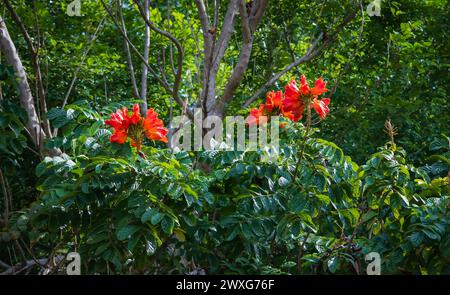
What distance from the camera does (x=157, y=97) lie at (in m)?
6.86

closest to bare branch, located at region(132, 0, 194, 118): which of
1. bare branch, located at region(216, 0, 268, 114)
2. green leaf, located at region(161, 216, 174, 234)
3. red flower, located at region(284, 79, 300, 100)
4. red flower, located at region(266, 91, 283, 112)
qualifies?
bare branch, located at region(216, 0, 268, 114)

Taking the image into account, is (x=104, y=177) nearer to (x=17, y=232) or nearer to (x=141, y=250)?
(x=141, y=250)

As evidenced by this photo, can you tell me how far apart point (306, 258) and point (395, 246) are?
15.1 inches

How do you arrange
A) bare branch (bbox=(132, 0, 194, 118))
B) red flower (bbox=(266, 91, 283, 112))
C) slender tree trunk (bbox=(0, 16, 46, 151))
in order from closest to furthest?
red flower (bbox=(266, 91, 283, 112)) → bare branch (bbox=(132, 0, 194, 118)) → slender tree trunk (bbox=(0, 16, 46, 151))

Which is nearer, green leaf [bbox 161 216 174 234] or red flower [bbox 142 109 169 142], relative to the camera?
green leaf [bbox 161 216 174 234]

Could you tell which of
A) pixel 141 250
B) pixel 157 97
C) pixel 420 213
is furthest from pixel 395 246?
pixel 157 97

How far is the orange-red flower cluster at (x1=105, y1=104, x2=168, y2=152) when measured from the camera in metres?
3.05

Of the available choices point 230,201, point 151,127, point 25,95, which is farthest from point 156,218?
point 25,95

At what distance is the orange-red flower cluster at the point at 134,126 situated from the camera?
305 centimetres

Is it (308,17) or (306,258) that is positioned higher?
(308,17)

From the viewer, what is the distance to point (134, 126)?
10.1ft

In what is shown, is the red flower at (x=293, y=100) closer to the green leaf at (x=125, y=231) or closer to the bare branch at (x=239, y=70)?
the green leaf at (x=125, y=231)

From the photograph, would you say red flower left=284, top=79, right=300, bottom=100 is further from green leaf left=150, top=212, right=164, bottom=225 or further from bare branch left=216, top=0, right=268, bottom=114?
bare branch left=216, top=0, right=268, bottom=114
